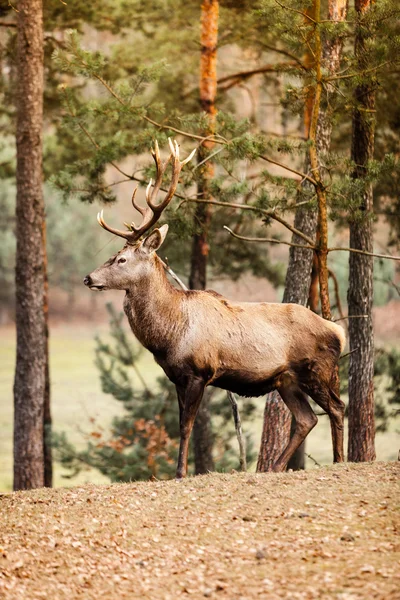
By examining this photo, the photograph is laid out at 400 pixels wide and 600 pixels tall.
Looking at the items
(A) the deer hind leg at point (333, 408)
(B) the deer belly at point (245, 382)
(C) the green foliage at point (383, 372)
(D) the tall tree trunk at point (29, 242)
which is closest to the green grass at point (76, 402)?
(C) the green foliage at point (383, 372)

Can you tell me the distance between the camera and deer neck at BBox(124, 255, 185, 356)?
791 cm

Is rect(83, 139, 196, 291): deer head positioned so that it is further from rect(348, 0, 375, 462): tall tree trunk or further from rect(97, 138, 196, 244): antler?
rect(348, 0, 375, 462): tall tree trunk

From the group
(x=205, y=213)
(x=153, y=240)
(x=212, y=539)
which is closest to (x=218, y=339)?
(x=153, y=240)

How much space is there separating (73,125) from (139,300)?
10.9 ft

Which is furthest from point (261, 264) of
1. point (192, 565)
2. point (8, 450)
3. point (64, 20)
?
point (8, 450)

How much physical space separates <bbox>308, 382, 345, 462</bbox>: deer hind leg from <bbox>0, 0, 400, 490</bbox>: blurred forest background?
0.28 meters

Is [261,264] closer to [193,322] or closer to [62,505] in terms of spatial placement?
[193,322]

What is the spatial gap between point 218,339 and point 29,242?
4.35m

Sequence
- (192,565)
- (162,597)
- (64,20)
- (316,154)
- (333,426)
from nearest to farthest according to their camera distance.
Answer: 1. (162,597)
2. (192,565)
3. (333,426)
4. (316,154)
5. (64,20)

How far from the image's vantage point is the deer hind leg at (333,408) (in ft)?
27.6

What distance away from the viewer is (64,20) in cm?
1440

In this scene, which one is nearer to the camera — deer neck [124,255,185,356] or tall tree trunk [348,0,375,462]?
deer neck [124,255,185,356]

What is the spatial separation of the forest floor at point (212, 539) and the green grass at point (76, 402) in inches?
467

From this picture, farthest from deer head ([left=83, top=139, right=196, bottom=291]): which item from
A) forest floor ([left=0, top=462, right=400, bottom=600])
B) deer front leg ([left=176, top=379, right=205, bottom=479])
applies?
forest floor ([left=0, top=462, right=400, bottom=600])
